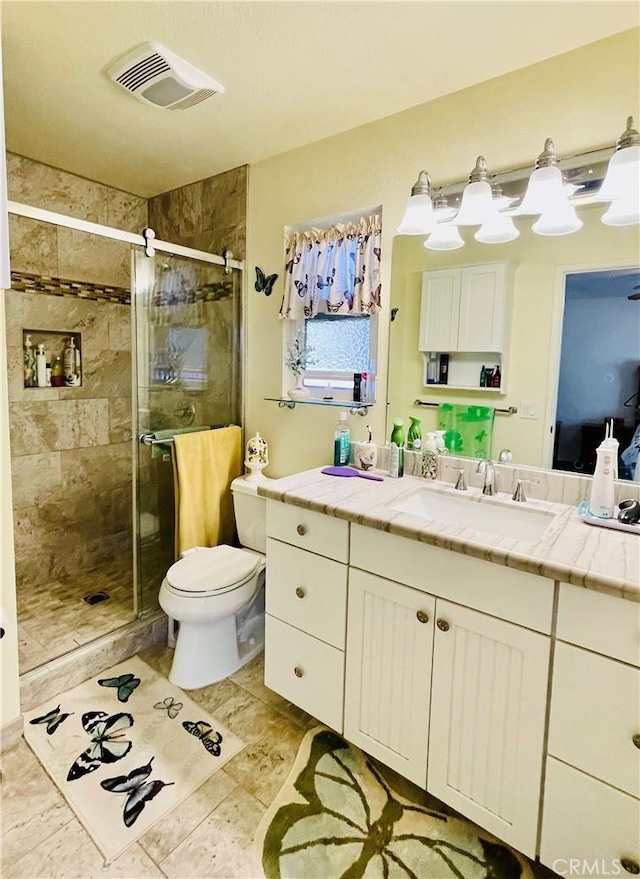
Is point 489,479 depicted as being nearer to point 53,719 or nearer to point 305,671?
point 305,671

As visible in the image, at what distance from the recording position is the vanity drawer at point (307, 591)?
59.6 inches

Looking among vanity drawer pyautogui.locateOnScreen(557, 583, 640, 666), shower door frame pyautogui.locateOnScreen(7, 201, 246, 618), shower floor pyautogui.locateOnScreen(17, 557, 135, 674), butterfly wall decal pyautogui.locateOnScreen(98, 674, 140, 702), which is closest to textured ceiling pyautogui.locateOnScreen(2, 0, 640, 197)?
shower door frame pyautogui.locateOnScreen(7, 201, 246, 618)

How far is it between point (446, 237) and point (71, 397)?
2.21 m

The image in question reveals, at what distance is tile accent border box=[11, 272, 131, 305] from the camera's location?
2445 mm

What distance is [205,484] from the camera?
7.55ft

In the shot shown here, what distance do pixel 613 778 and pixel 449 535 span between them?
628 mm

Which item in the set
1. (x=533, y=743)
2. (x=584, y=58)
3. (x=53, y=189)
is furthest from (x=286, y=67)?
(x=533, y=743)

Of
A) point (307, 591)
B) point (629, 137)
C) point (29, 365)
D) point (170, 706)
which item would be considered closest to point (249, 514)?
→ point (307, 591)

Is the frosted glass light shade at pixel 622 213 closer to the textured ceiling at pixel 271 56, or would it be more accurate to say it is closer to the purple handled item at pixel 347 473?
the textured ceiling at pixel 271 56

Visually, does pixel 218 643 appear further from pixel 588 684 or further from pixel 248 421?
pixel 588 684

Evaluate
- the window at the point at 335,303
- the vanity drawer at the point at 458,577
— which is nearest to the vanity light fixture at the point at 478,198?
the window at the point at 335,303

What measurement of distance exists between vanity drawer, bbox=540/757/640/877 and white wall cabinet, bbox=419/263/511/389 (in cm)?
119

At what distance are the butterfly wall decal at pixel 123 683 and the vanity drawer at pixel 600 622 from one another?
1.69 meters

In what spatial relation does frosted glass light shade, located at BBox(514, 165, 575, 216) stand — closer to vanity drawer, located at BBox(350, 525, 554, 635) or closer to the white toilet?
vanity drawer, located at BBox(350, 525, 554, 635)
